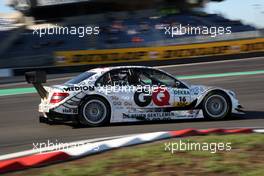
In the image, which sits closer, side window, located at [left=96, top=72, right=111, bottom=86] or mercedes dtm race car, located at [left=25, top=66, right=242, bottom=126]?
mercedes dtm race car, located at [left=25, top=66, right=242, bottom=126]

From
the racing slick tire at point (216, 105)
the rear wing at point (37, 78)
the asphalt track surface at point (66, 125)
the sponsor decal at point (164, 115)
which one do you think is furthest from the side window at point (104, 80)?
the racing slick tire at point (216, 105)

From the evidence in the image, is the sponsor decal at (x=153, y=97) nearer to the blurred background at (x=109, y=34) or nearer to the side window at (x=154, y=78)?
the side window at (x=154, y=78)

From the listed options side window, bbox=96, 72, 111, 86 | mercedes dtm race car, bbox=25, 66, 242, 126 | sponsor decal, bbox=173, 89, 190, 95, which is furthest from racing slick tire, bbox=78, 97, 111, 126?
sponsor decal, bbox=173, 89, 190, 95

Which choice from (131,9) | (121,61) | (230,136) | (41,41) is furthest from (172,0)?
(230,136)

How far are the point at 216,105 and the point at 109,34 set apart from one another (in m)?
29.0

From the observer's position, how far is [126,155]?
657cm

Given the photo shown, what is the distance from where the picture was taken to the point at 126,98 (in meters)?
10.7

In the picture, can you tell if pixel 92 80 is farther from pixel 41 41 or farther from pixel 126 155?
pixel 41 41

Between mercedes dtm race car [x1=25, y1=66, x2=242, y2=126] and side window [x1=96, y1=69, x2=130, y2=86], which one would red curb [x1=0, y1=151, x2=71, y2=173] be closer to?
mercedes dtm race car [x1=25, y1=66, x2=242, y2=126]

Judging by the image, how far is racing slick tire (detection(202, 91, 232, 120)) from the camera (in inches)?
436

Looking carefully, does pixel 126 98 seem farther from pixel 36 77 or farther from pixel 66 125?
pixel 36 77

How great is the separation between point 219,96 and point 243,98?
13.0 ft

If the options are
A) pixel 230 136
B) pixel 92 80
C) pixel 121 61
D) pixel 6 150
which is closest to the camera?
pixel 230 136

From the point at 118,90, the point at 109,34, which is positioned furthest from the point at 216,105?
the point at 109,34
